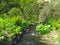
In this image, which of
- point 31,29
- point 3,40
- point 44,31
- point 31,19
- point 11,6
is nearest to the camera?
point 3,40

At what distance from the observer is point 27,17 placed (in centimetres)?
4322

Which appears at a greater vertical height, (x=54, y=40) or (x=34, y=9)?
(x=34, y=9)

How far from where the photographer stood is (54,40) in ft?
99.4

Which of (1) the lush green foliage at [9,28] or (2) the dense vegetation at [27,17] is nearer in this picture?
(1) the lush green foliage at [9,28]

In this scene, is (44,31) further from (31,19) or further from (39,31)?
(31,19)

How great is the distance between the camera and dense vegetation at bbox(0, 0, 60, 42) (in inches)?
1248

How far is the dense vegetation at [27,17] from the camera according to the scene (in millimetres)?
31688

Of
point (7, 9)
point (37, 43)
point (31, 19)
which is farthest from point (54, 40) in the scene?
point (7, 9)

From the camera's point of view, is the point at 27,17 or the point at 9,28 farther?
the point at 27,17

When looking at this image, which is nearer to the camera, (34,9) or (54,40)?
(54,40)

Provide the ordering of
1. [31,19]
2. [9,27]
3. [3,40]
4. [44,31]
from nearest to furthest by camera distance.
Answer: [3,40], [9,27], [44,31], [31,19]

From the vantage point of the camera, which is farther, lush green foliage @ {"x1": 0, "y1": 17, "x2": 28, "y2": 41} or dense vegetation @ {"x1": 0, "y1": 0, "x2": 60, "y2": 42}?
dense vegetation @ {"x1": 0, "y1": 0, "x2": 60, "y2": 42}

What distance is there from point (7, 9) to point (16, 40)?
53.3 feet

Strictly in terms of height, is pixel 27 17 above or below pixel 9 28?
above
